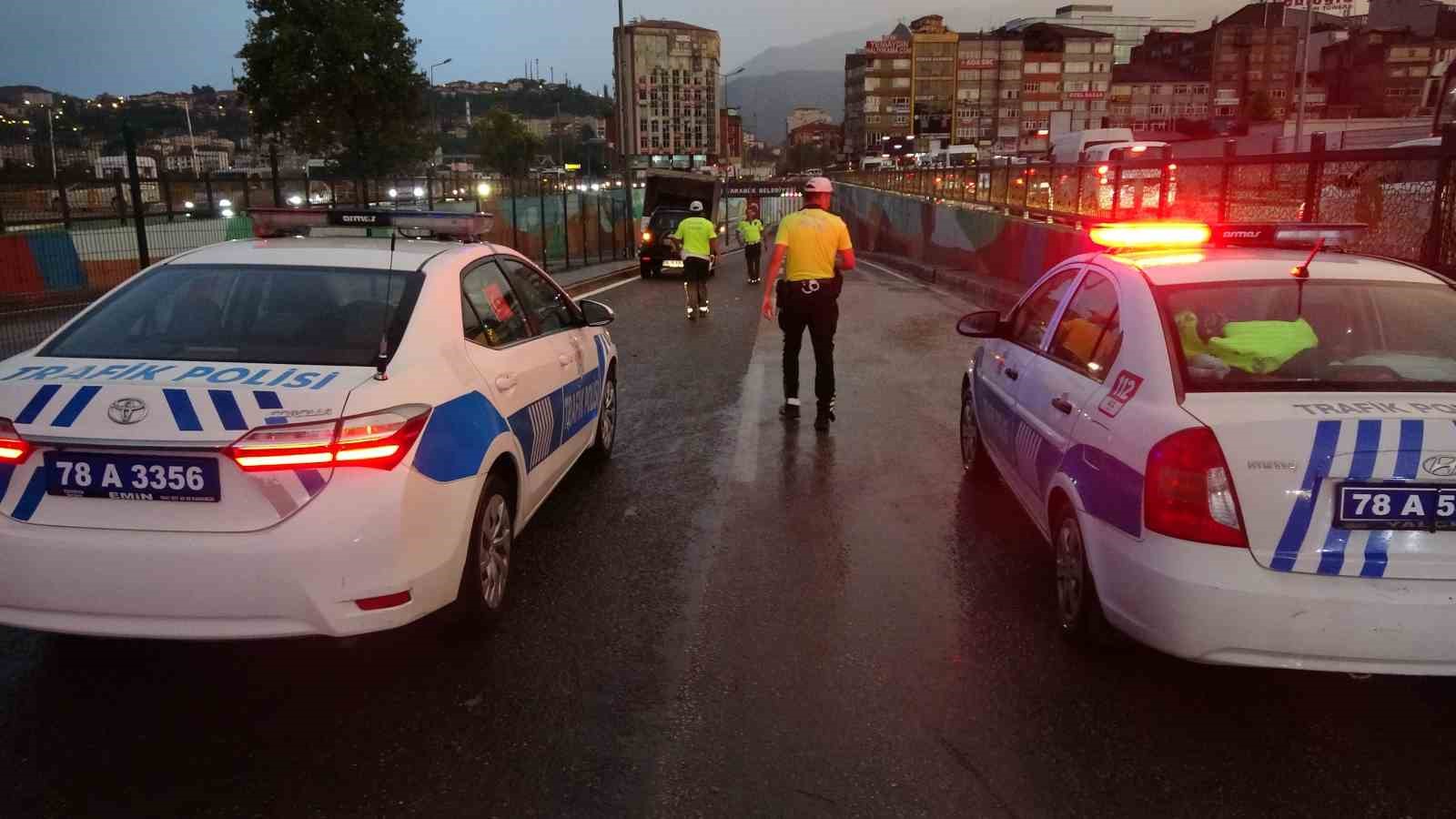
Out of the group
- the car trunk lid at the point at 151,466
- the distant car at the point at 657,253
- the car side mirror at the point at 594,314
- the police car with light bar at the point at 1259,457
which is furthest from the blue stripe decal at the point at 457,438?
the distant car at the point at 657,253

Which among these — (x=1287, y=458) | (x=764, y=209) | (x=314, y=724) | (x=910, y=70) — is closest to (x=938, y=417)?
(x=1287, y=458)

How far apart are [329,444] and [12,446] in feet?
3.40

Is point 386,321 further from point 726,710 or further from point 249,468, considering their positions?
point 726,710

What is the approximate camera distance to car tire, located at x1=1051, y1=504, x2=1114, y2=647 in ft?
13.4

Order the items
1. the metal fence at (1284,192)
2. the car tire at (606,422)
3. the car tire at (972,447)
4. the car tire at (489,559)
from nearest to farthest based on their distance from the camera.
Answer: the car tire at (489,559) → the car tire at (972,447) → the car tire at (606,422) → the metal fence at (1284,192)

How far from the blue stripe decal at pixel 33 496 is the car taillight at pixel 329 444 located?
0.64 metres

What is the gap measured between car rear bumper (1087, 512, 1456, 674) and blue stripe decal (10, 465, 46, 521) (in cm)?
362

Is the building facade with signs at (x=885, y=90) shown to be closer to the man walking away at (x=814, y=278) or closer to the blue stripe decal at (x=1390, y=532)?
the man walking away at (x=814, y=278)

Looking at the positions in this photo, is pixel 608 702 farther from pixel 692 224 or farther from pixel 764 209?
pixel 764 209

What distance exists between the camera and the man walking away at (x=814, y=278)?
8.30 m

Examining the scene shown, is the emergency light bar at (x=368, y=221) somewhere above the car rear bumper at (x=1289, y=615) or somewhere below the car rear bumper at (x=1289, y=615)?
above

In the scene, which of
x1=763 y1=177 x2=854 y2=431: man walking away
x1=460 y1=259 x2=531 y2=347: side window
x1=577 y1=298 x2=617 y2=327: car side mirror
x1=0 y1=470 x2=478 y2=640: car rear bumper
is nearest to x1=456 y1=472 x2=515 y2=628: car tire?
x1=0 y1=470 x2=478 y2=640: car rear bumper

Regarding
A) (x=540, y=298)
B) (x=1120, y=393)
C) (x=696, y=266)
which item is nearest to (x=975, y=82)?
(x=696, y=266)

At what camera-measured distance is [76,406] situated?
142 inches
